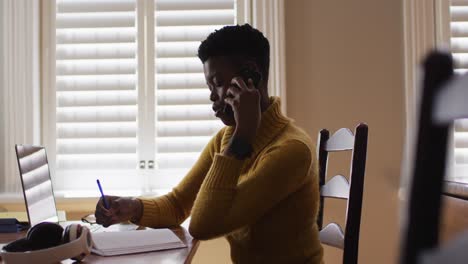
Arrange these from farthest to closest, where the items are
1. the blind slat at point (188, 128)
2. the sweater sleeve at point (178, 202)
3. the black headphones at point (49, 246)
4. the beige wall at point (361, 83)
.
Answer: the blind slat at point (188, 128) → the beige wall at point (361, 83) → the sweater sleeve at point (178, 202) → the black headphones at point (49, 246)

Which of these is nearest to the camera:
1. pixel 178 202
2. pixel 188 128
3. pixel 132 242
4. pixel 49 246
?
pixel 49 246

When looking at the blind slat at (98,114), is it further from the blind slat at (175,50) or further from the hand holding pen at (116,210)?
the hand holding pen at (116,210)

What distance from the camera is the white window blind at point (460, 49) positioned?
2498 millimetres

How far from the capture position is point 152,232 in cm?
135

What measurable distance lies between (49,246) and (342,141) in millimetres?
871

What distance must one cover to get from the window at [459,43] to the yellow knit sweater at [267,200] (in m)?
1.38

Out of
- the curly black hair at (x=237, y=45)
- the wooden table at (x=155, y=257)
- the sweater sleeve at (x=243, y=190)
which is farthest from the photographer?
the curly black hair at (x=237, y=45)

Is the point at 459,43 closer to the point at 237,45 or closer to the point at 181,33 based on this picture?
the point at 181,33

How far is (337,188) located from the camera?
1532 millimetres

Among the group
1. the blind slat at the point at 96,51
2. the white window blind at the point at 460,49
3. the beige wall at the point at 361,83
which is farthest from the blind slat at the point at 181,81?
the white window blind at the point at 460,49

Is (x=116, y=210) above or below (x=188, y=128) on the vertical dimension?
below

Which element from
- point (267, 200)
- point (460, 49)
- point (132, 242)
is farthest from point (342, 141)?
point (460, 49)

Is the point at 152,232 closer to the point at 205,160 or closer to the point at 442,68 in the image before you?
the point at 205,160

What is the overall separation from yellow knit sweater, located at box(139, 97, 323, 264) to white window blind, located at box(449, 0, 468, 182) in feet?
4.54
